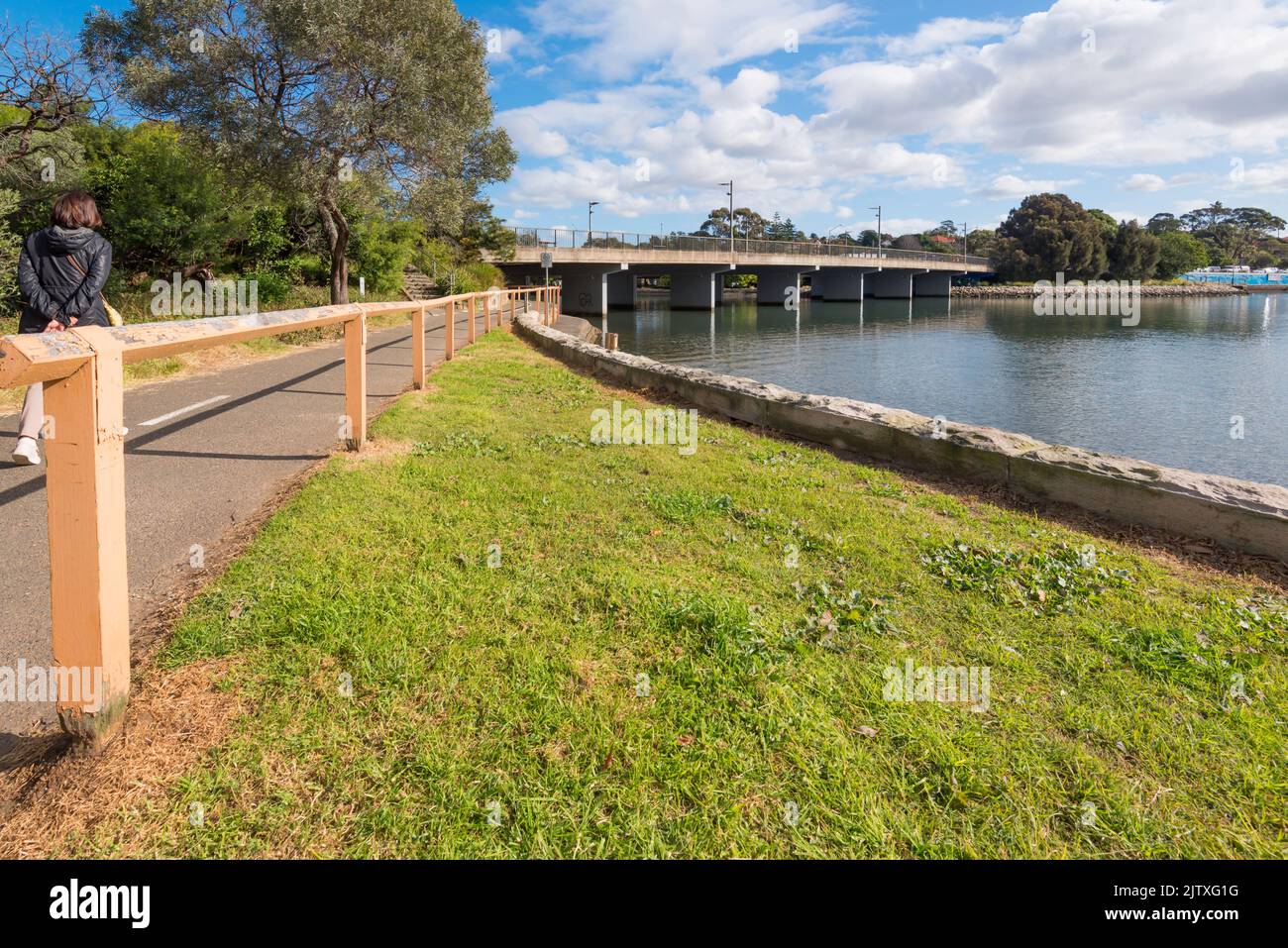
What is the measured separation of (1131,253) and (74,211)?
130 meters

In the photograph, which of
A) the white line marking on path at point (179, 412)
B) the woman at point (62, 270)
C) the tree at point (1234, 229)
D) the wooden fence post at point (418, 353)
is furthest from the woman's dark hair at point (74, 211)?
the tree at point (1234, 229)

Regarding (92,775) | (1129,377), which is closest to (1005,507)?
(92,775)

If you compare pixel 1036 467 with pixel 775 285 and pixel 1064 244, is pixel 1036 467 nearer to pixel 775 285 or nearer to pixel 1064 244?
pixel 775 285

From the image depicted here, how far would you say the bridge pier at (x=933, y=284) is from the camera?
333 feet

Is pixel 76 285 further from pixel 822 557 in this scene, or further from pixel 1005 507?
pixel 1005 507

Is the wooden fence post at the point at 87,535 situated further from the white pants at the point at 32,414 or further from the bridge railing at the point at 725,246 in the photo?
the bridge railing at the point at 725,246

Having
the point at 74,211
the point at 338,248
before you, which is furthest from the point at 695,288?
the point at 74,211

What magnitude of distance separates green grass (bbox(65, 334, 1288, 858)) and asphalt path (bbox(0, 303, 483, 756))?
519 mm

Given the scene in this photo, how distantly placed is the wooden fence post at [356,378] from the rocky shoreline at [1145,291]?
3870 inches

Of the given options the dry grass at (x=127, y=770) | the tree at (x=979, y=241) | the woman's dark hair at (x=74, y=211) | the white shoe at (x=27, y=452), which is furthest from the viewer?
the tree at (x=979, y=241)

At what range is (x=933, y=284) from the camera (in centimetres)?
10356

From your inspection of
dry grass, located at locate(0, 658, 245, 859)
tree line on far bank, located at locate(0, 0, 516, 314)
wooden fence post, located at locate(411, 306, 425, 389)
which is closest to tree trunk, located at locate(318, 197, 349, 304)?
tree line on far bank, located at locate(0, 0, 516, 314)

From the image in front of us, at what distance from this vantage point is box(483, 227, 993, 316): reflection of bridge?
51.4 m
